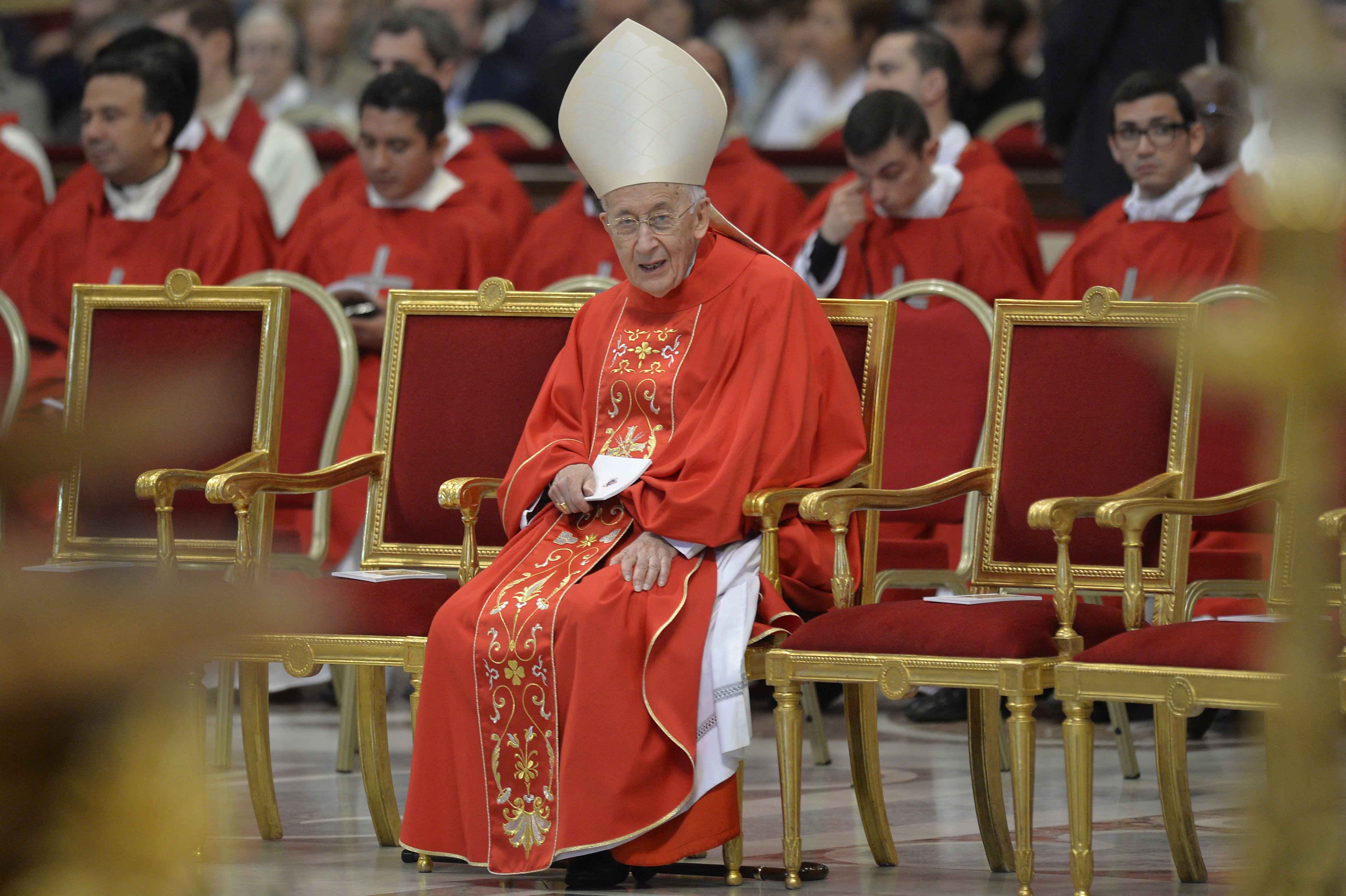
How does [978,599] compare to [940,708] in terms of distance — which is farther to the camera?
[940,708]

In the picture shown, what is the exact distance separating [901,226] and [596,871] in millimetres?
3073

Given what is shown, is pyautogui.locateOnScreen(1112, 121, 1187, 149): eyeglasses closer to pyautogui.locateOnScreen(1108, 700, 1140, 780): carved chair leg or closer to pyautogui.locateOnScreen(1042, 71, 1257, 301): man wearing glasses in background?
pyautogui.locateOnScreen(1042, 71, 1257, 301): man wearing glasses in background

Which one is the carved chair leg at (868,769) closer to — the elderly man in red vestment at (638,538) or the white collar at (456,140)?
the elderly man in red vestment at (638,538)

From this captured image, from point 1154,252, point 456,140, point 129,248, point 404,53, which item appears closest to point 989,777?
point 1154,252

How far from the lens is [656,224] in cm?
376

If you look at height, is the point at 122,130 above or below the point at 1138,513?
above

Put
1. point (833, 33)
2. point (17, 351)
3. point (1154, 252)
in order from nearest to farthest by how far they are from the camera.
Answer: point (17, 351)
point (1154, 252)
point (833, 33)

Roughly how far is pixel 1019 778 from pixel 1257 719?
0.65 meters

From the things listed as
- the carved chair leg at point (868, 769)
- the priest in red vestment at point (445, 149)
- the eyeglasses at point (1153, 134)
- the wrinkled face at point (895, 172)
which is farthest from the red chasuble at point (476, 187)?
the carved chair leg at point (868, 769)

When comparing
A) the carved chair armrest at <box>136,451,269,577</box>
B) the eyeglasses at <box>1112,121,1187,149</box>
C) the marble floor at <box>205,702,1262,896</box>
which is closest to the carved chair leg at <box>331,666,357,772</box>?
the marble floor at <box>205,702,1262,896</box>

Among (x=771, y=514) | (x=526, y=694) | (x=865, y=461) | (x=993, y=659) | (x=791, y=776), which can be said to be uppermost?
(x=865, y=461)

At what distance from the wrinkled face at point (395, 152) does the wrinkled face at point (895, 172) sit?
147cm

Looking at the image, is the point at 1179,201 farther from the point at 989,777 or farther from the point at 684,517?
the point at 684,517

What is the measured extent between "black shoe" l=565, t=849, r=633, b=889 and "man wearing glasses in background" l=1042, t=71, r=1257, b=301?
257cm
